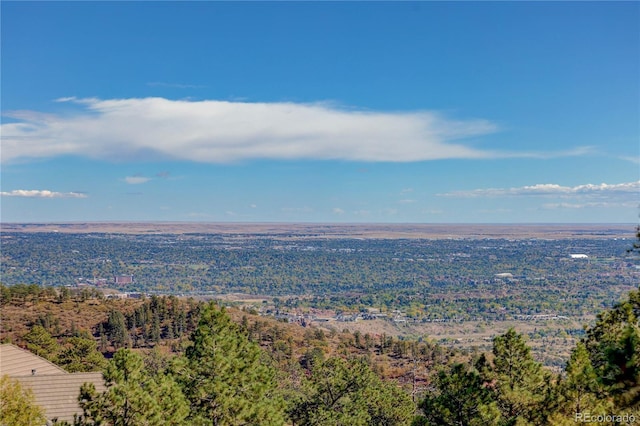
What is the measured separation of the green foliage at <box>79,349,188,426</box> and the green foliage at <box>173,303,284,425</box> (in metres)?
2.07

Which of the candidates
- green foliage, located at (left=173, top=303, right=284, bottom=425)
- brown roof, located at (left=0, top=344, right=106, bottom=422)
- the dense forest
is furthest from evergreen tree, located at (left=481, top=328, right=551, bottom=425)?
brown roof, located at (left=0, top=344, right=106, bottom=422)

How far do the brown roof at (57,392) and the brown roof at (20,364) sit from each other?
3784 millimetres

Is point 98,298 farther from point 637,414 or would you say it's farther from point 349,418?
point 637,414

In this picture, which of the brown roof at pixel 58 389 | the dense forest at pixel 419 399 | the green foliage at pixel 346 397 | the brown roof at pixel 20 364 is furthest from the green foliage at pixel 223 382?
the brown roof at pixel 20 364

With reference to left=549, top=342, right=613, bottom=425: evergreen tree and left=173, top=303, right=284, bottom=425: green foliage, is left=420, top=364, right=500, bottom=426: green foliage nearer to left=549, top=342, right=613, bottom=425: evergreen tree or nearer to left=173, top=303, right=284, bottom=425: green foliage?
left=549, top=342, right=613, bottom=425: evergreen tree

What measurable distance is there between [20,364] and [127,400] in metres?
17.4

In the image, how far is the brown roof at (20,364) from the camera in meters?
28.0

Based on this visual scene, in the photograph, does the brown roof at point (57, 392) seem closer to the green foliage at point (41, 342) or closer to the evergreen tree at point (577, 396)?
the evergreen tree at point (577, 396)

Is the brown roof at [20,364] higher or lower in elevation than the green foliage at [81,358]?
higher

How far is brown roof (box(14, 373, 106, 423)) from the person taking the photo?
2362cm

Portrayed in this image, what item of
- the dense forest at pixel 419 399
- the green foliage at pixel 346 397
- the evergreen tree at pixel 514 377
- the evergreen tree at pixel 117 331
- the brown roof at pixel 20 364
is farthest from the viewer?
the evergreen tree at pixel 117 331

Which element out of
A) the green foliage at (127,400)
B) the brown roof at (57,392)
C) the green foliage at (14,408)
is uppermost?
the green foliage at (127,400)

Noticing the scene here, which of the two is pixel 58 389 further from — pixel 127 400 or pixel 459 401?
pixel 459 401

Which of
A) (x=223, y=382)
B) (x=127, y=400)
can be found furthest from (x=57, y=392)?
(x=127, y=400)
